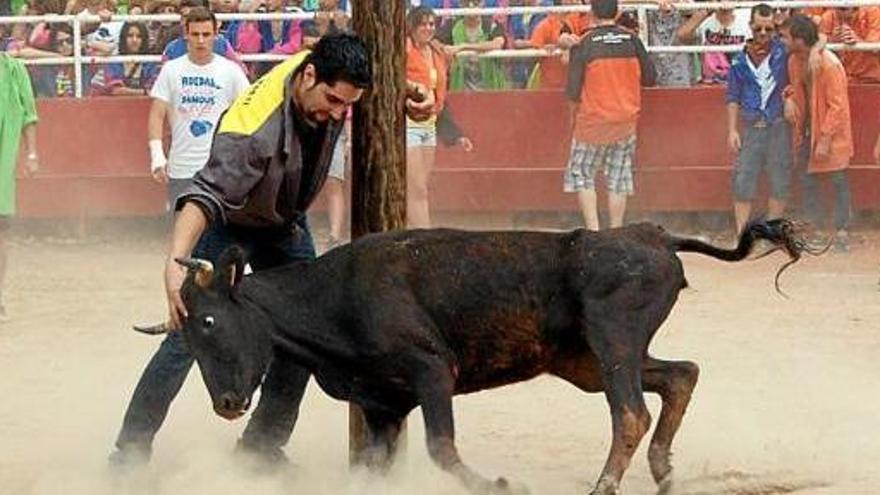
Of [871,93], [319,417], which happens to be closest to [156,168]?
[319,417]

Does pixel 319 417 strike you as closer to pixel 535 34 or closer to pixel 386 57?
pixel 386 57

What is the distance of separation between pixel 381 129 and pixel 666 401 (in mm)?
1351

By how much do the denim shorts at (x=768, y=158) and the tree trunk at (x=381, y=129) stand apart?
812 cm

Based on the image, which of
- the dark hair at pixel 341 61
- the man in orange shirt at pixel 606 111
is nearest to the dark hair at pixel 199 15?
the man in orange shirt at pixel 606 111

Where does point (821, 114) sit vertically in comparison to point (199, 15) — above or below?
below

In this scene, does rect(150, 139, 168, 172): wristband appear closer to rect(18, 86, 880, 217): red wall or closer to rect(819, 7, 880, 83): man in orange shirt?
rect(18, 86, 880, 217): red wall

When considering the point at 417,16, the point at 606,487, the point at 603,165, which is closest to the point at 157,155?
the point at 417,16

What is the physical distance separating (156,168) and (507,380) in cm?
550

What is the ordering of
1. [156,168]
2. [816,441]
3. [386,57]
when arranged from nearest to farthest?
[386,57], [816,441], [156,168]

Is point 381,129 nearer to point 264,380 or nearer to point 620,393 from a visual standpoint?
point 264,380

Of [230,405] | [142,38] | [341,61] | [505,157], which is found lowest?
[505,157]

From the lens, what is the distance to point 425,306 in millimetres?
6609

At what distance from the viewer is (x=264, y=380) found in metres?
7.16

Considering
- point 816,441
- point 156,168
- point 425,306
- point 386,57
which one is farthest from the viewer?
point 156,168
